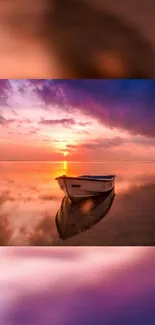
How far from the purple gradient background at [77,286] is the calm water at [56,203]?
61 millimetres

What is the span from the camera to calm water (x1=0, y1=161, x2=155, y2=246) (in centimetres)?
155

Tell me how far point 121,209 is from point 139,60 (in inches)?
26.2

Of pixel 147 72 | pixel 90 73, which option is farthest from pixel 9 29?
pixel 147 72

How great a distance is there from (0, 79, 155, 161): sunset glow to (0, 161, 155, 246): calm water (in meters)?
0.05

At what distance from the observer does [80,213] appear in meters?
1.57

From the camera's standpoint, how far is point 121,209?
5.10 ft

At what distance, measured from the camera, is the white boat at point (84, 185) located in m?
1.55

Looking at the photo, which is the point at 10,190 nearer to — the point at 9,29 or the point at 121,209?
the point at 121,209

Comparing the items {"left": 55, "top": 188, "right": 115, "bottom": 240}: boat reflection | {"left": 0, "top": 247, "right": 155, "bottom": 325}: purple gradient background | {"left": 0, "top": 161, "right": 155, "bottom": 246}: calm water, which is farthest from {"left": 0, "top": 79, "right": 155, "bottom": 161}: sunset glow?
{"left": 0, "top": 247, "right": 155, "bottom": 325}: purple gradient background

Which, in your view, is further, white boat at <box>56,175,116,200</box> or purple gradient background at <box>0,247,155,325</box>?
white boat at <box>56,175,116,200</box>

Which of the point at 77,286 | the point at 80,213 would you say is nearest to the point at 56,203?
the point at 80,213

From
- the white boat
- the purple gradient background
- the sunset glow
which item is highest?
the sunset glow

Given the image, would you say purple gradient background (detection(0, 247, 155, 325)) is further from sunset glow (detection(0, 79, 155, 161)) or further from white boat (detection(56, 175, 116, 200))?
sunset glow (detection(0, 79, 155, 161))

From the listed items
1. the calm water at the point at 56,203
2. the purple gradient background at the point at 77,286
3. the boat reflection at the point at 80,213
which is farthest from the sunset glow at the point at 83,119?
the purple gradient background at the point at 77,286
